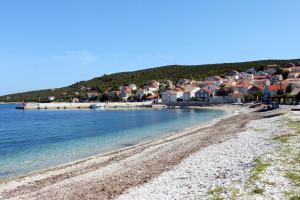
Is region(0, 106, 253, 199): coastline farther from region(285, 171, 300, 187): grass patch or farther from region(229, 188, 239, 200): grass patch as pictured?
region(285, 171, 300, 187): grass patch

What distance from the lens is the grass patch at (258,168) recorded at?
13.4 metres

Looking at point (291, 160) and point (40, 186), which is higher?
point (291, 160)

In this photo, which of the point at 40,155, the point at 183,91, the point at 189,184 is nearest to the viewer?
the point at 189,184

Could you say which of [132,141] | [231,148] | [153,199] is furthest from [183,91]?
[153,199]

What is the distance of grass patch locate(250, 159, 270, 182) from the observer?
44.1 feet

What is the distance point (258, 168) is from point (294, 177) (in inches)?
79.8

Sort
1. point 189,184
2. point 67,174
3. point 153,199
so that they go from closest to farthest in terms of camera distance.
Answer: point 153,199 → point 189,184 → point 67,174

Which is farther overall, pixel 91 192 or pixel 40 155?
pixel 40 155

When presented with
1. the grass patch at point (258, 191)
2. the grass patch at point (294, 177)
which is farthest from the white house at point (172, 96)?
the grass patch at point (258, 191)

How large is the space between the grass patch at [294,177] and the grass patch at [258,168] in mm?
1058

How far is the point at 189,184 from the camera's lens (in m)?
13.8

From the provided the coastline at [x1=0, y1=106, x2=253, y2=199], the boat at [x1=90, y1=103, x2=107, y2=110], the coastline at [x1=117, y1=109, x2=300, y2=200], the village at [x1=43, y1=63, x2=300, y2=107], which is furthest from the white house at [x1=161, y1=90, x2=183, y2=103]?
the coastline at [x1=117, y1=109, x2=300, y2=200]

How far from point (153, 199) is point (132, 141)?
22.7 metres

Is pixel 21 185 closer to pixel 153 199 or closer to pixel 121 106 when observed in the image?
pixel 153 199
